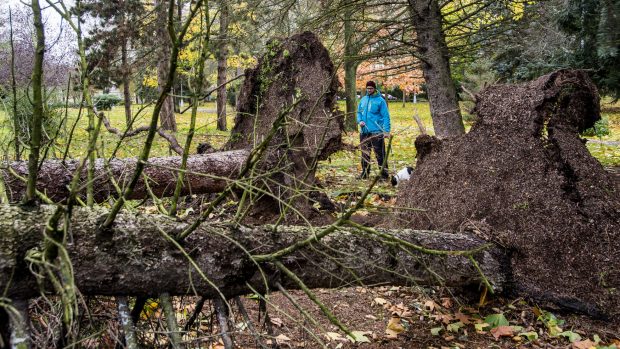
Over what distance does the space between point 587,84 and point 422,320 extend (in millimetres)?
2748

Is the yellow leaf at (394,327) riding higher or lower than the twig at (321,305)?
lower

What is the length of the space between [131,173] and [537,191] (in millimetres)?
3775

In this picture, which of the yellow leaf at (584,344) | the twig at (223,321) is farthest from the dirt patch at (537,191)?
the twig at (223,321)

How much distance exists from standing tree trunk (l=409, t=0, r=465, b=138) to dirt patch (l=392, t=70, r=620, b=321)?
2.80m

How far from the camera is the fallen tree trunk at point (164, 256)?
1978 mm

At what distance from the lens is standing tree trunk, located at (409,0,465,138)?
24.3 feet

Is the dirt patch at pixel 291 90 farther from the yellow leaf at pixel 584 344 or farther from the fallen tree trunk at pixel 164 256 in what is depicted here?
the yellow leaf at pixel 584 344

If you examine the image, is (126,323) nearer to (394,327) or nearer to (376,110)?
(394,327)

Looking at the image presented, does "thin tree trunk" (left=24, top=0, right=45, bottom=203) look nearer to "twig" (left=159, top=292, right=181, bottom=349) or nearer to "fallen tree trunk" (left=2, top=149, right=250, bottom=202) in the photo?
"twig" (left=159, top=292, right=181, bottom=349)

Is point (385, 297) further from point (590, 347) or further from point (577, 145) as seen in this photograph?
point (577, 145)

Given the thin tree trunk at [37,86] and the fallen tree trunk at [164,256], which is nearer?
the thin tree trunk at [37,86]

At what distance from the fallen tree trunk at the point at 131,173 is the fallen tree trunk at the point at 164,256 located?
1.38m

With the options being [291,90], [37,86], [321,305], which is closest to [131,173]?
[291,90]

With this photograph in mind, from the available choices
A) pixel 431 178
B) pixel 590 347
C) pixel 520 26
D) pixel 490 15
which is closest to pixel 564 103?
pixel 431 178
